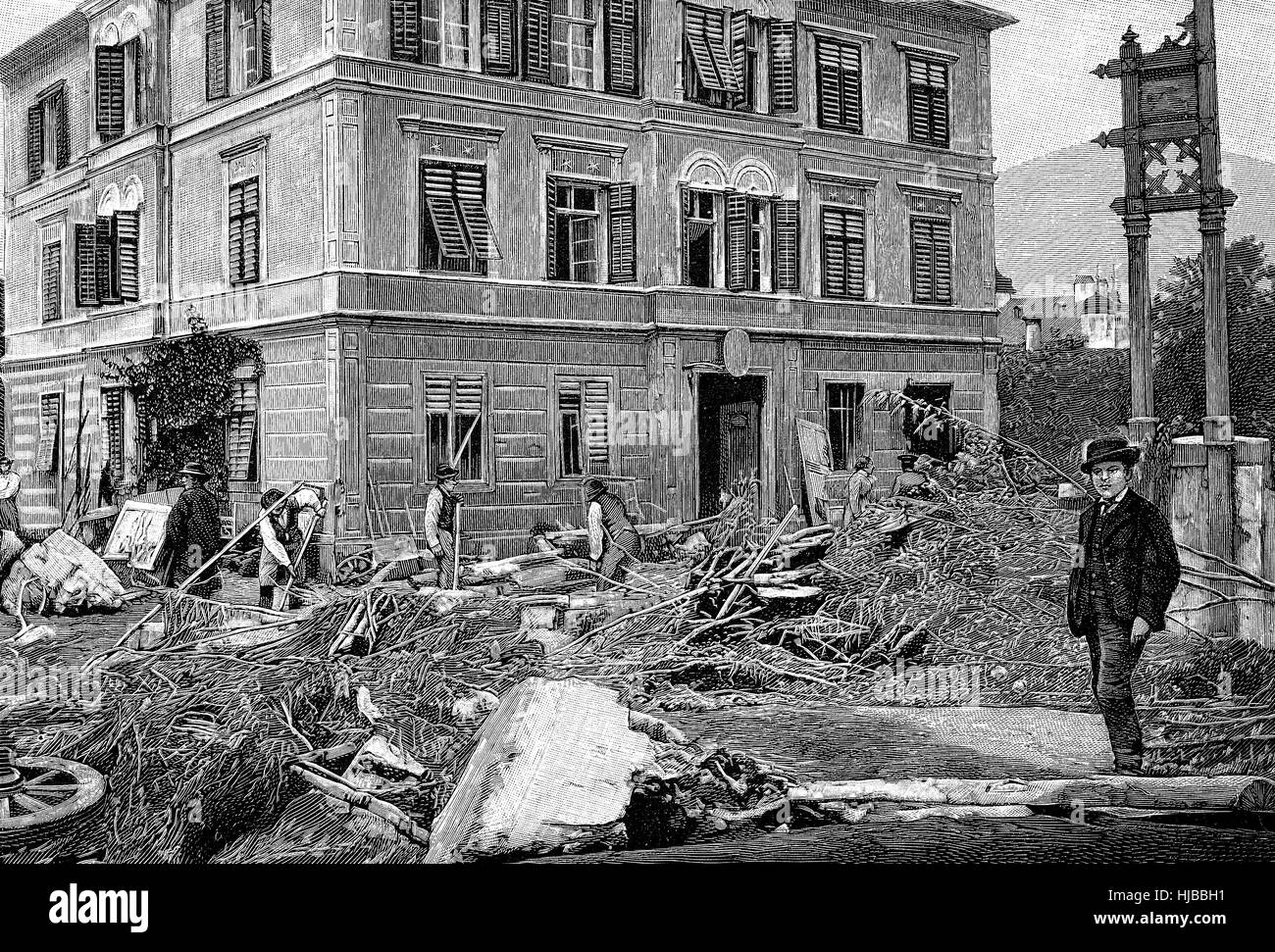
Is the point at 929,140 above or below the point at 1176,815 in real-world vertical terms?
above

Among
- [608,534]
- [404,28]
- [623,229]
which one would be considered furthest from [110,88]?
[608,534]

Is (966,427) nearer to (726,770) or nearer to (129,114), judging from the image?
(726,770)

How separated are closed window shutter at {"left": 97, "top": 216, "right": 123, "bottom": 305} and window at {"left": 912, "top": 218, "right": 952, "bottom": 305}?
483cm

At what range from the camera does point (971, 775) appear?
245 inches

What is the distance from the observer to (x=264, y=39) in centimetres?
636

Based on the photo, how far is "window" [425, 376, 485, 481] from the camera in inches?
245

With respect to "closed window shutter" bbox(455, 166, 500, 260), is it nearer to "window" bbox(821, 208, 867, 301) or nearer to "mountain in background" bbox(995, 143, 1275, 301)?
"window" bbox(821, 208, 867, 301)

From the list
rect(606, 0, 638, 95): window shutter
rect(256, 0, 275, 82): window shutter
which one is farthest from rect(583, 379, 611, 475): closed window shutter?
rect(256, 0, 275, 82): window shutter

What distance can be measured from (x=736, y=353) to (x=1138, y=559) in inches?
98.1

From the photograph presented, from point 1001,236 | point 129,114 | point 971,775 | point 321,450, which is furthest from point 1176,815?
point 129,114

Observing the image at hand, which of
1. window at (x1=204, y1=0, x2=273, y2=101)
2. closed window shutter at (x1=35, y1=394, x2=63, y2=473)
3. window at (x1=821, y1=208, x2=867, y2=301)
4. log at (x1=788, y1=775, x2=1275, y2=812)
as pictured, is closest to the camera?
log at (x1=788, y1=775, x2=1275, y2=812)

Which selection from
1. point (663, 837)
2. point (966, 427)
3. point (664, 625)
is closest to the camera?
point (663, 837)

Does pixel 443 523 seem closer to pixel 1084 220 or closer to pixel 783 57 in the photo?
pixel 783 57

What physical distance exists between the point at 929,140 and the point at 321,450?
4111 millimetres
